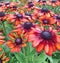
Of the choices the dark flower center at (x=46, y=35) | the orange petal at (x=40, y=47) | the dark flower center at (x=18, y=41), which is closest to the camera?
the orange petal at (x=40, y=47)

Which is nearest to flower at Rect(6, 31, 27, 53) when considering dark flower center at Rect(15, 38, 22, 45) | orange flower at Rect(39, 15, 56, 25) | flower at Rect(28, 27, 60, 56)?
dark flower center at Rect(15, 38, 22, 45)

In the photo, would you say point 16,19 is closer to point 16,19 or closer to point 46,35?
point 16,19

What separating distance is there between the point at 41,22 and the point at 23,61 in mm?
296

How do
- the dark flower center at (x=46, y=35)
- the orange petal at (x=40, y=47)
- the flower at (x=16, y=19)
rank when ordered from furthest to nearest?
the flower at (x=16, y=19)
the dark flower center at (x=46, y=35)
the orange petal at (x=40, y=47)

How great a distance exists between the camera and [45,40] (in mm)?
1102

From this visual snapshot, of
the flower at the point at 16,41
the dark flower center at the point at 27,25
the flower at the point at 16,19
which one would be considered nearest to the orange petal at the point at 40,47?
the flower at the point at 16,41

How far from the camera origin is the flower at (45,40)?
40.7 inches

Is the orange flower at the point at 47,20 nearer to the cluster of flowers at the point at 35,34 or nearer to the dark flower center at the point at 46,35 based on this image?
the cluster of flowers at the point at 35,34

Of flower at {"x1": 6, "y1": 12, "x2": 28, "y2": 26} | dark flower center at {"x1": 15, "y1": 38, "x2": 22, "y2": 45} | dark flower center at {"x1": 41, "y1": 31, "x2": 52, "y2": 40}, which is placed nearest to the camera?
dark flower center at {"x1": 41, "y1": 31, "x2": 52, "y2": 40}

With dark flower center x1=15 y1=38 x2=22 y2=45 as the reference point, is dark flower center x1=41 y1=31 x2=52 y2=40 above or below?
above

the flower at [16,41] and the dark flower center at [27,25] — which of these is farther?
the dark flower center at [27,25]

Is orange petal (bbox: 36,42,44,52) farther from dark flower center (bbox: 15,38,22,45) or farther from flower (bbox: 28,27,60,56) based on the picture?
dark flower center (bbox: 15,38,22,45)

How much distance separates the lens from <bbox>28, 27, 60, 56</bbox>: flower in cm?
103

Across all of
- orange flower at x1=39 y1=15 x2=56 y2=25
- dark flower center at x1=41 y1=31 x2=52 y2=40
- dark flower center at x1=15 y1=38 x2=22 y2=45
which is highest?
dark flower center at x1=41 y1=31 x2=52 y2=40
